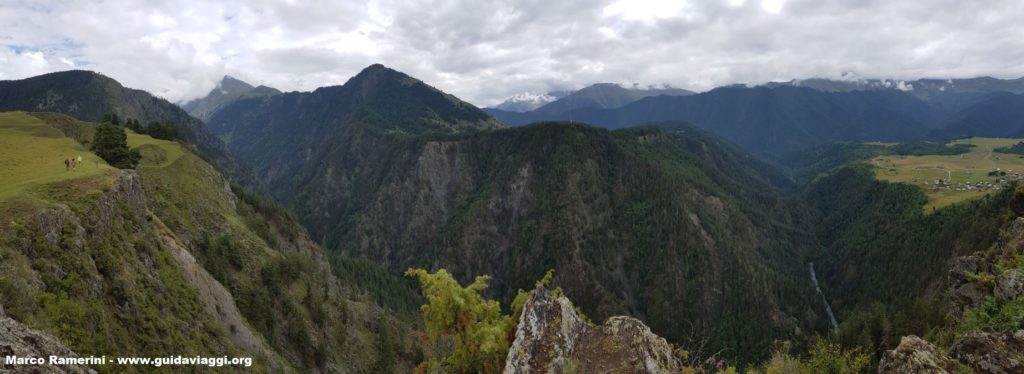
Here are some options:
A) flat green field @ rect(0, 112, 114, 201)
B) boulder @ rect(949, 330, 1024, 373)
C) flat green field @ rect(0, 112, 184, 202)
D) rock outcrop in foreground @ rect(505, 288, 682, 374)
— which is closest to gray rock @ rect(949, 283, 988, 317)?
boulder @ rect(949, 330, 1024, 373)

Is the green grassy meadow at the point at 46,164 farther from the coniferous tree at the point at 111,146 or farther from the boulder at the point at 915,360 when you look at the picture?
the boulder at the point at 915,360

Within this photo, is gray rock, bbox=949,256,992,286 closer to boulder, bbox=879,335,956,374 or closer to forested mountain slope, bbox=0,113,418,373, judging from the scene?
boulder, bbox=879,335,956,374

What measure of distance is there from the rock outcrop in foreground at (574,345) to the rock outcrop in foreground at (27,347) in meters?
19.0

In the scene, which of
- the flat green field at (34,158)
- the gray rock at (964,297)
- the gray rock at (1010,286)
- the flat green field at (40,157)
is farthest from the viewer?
the gray rock at (964,297)

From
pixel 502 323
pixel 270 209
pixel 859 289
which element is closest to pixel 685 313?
pixel 859 289

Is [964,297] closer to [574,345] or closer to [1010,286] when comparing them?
[1010,286]

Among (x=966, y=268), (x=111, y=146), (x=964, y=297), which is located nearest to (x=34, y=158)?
(x=111, y=146)

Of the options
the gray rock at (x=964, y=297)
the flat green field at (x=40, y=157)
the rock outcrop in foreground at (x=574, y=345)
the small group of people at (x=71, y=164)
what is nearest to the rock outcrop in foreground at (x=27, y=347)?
the rock outcrop in foreground at (x=574, y=345)

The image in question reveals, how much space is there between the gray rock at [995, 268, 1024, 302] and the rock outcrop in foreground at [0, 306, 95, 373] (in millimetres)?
63505

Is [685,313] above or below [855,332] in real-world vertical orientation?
below

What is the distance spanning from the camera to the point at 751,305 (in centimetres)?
16938

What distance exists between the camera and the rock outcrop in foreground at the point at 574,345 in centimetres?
2428

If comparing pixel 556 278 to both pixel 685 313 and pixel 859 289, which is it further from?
pixel 859 289

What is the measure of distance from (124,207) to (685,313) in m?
174
